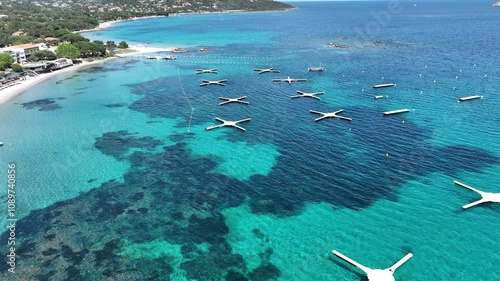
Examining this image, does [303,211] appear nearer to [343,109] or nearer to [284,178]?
[284,178]

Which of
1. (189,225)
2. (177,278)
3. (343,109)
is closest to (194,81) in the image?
(343,109)

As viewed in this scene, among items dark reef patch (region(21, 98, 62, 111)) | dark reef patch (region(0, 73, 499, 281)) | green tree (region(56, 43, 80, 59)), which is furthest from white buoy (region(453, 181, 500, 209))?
green tree (region(56, 43, 80, 59))

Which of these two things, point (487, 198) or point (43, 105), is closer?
point (487, 198)

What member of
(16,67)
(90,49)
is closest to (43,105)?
(16,67)

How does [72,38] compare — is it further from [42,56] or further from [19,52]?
[19,52]

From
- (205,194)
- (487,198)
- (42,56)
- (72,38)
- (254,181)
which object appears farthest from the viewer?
(72,38)

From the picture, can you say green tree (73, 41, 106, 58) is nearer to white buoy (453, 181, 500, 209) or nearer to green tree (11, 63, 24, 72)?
green tree (11, 63, 24, 72)
